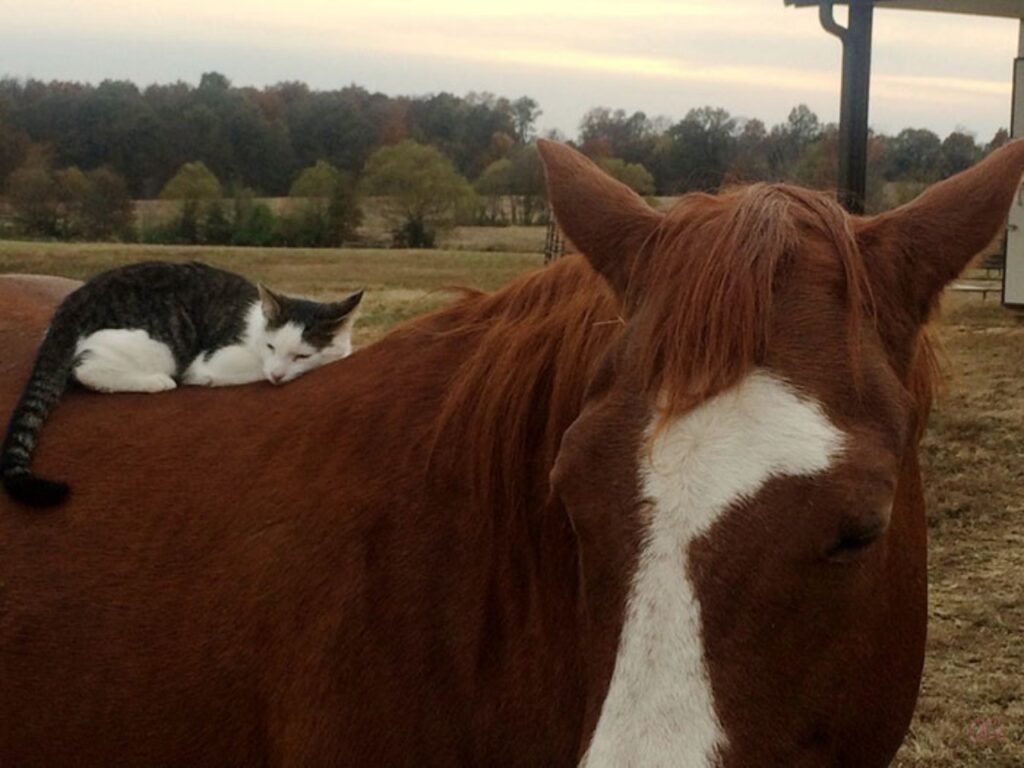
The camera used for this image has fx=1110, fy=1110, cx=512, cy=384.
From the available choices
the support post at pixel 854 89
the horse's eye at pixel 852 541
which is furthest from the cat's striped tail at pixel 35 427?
the support post at pixel 854 89

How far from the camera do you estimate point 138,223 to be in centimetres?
3161

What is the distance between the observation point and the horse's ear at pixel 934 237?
5.78 feet

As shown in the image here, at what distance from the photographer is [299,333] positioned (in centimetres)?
326

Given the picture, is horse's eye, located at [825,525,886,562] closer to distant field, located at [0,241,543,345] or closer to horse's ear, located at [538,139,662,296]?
horse's ear, located at [538,139,662,296]

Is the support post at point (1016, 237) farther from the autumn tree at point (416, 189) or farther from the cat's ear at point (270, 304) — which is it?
the autumn tree at point (416, 189)

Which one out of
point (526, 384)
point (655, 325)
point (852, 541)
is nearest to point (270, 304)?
point (526, 384)

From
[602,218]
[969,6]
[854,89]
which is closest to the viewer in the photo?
[602,218]

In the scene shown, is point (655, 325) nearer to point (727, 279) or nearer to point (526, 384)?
point (727, 279)

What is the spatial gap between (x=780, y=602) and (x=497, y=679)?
2.44 feet

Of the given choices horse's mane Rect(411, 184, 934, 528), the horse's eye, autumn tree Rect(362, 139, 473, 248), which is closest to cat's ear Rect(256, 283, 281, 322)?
horse's mane Rect(411, 184, 934, 528)

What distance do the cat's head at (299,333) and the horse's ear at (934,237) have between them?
155cm

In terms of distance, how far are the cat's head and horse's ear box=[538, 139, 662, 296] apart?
1.08 m

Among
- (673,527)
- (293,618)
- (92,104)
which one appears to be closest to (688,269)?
(673,527)

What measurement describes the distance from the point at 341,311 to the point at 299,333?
11.7 inches
